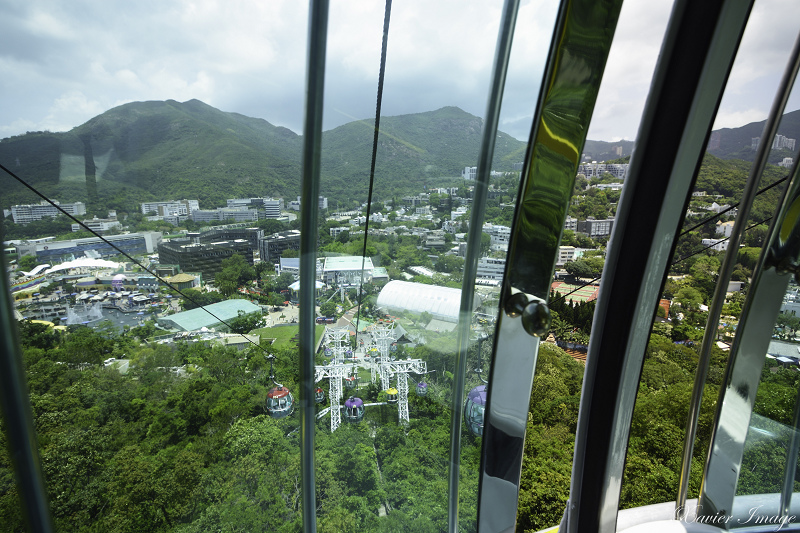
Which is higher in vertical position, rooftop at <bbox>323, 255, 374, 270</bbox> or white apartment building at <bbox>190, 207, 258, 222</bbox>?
white apartment building at <bbox>190, 207, 258, 222</bbox>

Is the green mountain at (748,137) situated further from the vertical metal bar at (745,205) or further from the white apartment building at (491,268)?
the white apartment building at (491,268)

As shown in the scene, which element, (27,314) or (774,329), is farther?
(774,329)

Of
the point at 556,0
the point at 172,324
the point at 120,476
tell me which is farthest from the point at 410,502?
the point at 556,0

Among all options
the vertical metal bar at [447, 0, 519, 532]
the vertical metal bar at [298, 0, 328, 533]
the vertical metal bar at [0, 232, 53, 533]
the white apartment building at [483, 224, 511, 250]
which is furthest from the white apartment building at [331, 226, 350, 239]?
the vertical metal bar at [0, 232, 53, 533]

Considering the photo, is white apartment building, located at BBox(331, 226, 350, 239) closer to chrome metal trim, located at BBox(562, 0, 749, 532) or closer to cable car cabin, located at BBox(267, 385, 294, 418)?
cable car cabin, located at BBox(267, 385, 294, 418)

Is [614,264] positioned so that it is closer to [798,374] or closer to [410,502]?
[410,502]

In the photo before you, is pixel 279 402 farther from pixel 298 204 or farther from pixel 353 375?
pixel 298 204

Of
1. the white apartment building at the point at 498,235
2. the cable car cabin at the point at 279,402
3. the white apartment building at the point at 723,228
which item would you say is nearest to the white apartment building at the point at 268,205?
the cable car cabin at the point at 279,402
